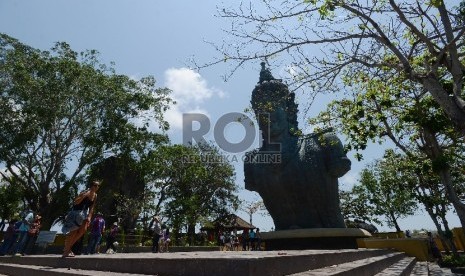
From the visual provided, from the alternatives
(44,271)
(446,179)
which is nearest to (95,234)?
(44,271)

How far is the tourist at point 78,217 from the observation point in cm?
653

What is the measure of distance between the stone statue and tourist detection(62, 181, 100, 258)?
600 centimetres

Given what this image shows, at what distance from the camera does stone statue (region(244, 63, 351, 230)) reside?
38.4 feet

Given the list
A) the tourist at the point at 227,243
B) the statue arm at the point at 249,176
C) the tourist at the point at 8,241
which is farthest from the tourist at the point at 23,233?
the tourist at the point at 227,243

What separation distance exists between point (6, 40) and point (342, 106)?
1774 centimetres

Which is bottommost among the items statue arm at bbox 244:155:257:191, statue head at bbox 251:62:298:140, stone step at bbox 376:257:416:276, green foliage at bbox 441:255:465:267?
stone step at bbox 376:257:416:276

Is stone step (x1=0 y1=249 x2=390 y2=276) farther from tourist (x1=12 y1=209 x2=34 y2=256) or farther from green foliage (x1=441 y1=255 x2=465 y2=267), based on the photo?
green foliage (x1=441 y1=255 x2=465 y2=267)

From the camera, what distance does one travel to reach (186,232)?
1337 inches

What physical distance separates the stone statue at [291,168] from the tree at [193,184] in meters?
17.1

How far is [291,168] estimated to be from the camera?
11.7 meters

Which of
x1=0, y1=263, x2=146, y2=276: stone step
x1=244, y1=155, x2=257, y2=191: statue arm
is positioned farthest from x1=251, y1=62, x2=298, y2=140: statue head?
x1=0, y1=263, x2=146, y2=276: stone step

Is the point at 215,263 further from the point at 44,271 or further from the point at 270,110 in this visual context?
the point at 270,110

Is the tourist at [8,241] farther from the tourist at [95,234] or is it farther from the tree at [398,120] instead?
the tree at [398,120]

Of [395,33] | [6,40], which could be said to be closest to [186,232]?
[6,40]
